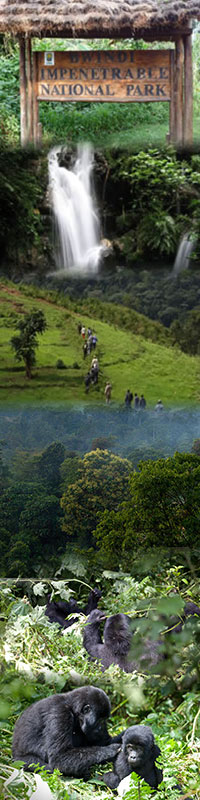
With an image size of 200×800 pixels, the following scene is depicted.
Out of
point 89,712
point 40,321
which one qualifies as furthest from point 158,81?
point 89,712

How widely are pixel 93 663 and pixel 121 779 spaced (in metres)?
0.73

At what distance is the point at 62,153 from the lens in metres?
5.47

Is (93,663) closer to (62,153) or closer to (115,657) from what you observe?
(115,657)

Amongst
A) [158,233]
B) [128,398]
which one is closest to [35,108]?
[158,233]

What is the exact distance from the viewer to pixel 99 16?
5137 mm

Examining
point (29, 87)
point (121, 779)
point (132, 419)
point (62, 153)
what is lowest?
point (121, 779)

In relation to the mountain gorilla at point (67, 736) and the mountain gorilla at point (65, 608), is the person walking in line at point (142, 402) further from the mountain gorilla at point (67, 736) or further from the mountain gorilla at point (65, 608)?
the mountain gorilla at point (67, 736)

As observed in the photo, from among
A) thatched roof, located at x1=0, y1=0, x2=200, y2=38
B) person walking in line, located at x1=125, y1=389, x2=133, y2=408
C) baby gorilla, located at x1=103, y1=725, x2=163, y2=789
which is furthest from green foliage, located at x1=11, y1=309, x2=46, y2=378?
baby gorilla, located at x1=103, y1=725, x2=163, y2=789

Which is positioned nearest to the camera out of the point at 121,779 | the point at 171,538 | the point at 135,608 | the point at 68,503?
the point at 121,779

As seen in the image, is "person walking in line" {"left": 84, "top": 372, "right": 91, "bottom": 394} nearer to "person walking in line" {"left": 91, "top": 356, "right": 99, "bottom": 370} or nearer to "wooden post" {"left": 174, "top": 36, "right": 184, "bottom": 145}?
"person walking in line" {"left": 91, "top": 356, "right": 99, "bottom": 370}

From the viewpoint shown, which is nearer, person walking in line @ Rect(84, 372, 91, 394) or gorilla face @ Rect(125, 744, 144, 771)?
gorilla face @ Rect(125, 744, 144, 771)

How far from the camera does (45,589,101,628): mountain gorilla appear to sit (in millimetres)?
4414

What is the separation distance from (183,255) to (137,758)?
3005 mm

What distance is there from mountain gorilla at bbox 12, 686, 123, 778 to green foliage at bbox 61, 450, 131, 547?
172 cm
